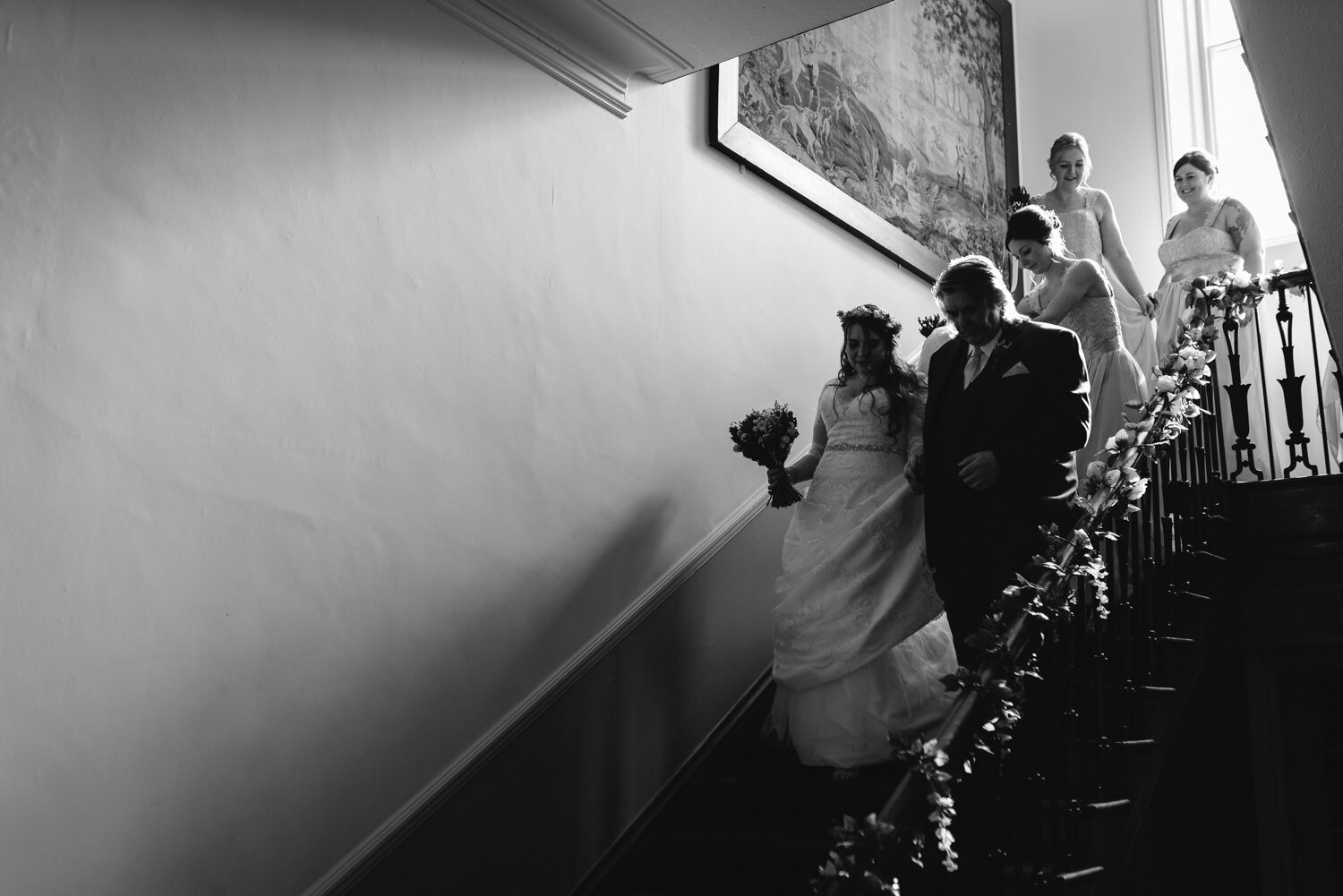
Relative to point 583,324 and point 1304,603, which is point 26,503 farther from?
point 1304,603

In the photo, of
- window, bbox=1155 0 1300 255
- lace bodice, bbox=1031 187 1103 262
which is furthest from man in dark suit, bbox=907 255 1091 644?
window, bbox=1155 0 1300 255

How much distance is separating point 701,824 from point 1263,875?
294cm

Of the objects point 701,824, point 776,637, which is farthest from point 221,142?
point 701,824

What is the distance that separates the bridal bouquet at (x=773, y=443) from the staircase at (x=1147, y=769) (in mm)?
1045

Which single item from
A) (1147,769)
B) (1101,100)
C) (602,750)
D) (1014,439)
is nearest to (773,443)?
(1014,439)

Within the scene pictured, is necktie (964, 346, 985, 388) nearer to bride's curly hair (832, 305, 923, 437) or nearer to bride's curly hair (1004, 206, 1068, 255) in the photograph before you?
bride's curly hair (832, 305, 923, 437)

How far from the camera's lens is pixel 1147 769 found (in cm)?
412

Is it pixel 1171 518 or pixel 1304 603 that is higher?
pixel 1171 518

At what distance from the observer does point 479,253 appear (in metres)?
4.70

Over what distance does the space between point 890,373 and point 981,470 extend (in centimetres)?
120

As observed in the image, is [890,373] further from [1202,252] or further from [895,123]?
[895,123]

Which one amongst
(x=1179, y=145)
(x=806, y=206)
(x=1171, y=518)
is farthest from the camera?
(x=1179, y=145)

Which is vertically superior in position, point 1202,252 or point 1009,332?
point 1202,252

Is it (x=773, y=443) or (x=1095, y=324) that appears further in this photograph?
(x=1095, y=324)
